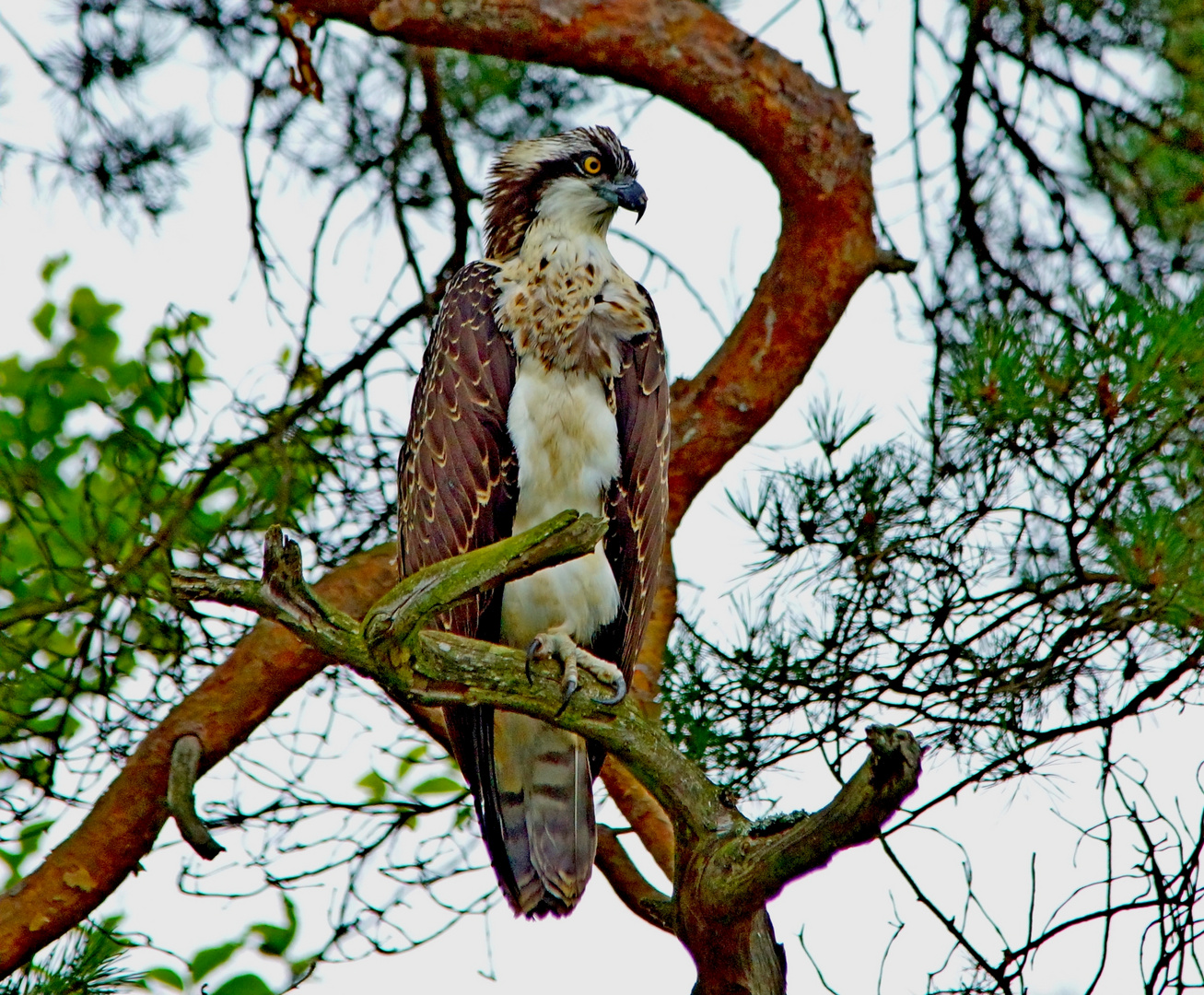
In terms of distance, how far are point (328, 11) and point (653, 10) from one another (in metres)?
0.94

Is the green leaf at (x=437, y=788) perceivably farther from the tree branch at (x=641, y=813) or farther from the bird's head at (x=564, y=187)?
the bird's head at (x=564, y=187)

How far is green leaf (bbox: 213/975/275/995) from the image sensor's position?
4.24m

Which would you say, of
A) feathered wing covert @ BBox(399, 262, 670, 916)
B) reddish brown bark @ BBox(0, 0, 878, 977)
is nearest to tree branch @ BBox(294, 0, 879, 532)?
reddish brown bark @ BBox(0, 0, 878, 977)

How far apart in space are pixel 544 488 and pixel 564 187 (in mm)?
954

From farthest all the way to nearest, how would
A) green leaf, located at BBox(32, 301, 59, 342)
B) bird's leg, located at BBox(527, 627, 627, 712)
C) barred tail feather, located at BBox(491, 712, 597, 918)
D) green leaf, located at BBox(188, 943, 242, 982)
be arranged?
1. green leaf, located at BBox(32, 301, 59, 342)
2. green leaf, located at BBox(188, 943, 242, 982)
3. barred tail feather, located at BBox(491, 712, 597, 918)
4. bird's leg, located at BBox(527, 627, 627, 712)

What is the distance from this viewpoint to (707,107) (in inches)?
166

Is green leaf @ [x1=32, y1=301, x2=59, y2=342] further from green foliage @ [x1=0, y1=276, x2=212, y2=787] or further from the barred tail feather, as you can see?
the barred tail feather

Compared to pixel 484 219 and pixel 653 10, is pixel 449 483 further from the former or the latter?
pixel 653 10

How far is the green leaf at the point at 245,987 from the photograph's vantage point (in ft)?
13.9

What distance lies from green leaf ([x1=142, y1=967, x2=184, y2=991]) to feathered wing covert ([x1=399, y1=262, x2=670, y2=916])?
3.99 ft

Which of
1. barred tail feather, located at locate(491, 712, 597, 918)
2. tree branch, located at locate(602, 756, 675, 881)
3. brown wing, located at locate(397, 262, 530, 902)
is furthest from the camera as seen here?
tree branch, located at locate(602, 756, 675, 881)

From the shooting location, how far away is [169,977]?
4.18 meters

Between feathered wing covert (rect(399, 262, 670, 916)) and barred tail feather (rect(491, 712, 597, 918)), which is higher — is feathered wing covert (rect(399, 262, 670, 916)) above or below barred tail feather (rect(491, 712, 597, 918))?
above

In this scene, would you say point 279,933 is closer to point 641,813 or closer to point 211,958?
point 211,958
